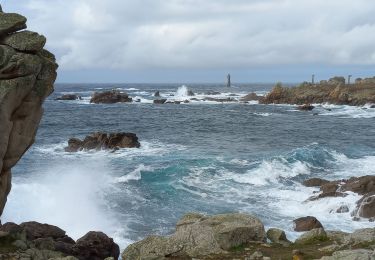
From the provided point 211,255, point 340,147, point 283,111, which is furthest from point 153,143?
point 283,111

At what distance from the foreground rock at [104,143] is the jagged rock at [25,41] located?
29913 mm

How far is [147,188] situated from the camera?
1297 inches

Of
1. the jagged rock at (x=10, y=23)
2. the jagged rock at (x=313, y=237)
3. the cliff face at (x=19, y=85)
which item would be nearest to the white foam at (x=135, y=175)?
the cliff face at (x=19, y=85)

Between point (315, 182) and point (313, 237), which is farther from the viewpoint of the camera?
point (315, 182)

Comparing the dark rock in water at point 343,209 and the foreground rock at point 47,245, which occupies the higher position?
the foreground rock at point 47,245

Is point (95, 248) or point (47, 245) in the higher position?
point (47, 245)

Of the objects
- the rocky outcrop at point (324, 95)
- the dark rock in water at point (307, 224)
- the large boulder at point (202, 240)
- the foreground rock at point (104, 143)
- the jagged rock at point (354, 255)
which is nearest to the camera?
the jagged rock at point (354, 255)

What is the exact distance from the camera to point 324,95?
113m

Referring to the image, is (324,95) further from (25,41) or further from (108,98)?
(25,41)

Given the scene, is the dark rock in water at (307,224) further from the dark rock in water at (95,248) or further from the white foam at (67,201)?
the dark rock in water at (95,248)

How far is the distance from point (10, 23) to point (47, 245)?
25.9 feet

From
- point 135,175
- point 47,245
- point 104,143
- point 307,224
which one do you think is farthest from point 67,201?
point 104,143

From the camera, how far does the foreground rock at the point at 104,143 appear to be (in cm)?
4800

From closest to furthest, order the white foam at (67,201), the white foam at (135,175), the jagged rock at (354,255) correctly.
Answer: the jagged rock at (354,255), the white foam at (67,201), the white foam at (135,175)
